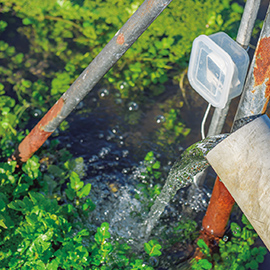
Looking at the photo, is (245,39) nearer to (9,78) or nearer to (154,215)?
(154,215)

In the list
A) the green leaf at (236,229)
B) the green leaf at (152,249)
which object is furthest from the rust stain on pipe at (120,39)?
the green leaf at (236,229)

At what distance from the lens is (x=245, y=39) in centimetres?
196

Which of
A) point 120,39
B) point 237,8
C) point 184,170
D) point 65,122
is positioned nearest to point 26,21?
point 65,122

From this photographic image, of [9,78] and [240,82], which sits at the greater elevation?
[240,82]

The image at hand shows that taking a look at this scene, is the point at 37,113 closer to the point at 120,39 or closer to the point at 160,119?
the point at 160,119

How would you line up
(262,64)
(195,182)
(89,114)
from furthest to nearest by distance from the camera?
1. (89,114)
2. (195,182)
3. (262,64)

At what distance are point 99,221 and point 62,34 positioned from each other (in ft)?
7.06

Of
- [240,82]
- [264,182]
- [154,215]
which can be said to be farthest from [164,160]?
[264,182]

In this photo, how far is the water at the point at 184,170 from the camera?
1935 millimetres

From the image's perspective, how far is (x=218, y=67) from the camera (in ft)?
6.16

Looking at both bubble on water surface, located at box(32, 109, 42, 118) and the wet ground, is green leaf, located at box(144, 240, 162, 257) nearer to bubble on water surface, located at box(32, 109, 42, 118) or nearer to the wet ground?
the wet ground

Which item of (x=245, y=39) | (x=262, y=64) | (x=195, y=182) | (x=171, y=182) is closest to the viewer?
(x=262, y=64)

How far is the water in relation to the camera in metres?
1.93

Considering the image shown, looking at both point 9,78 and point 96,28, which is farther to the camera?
point 96,28
